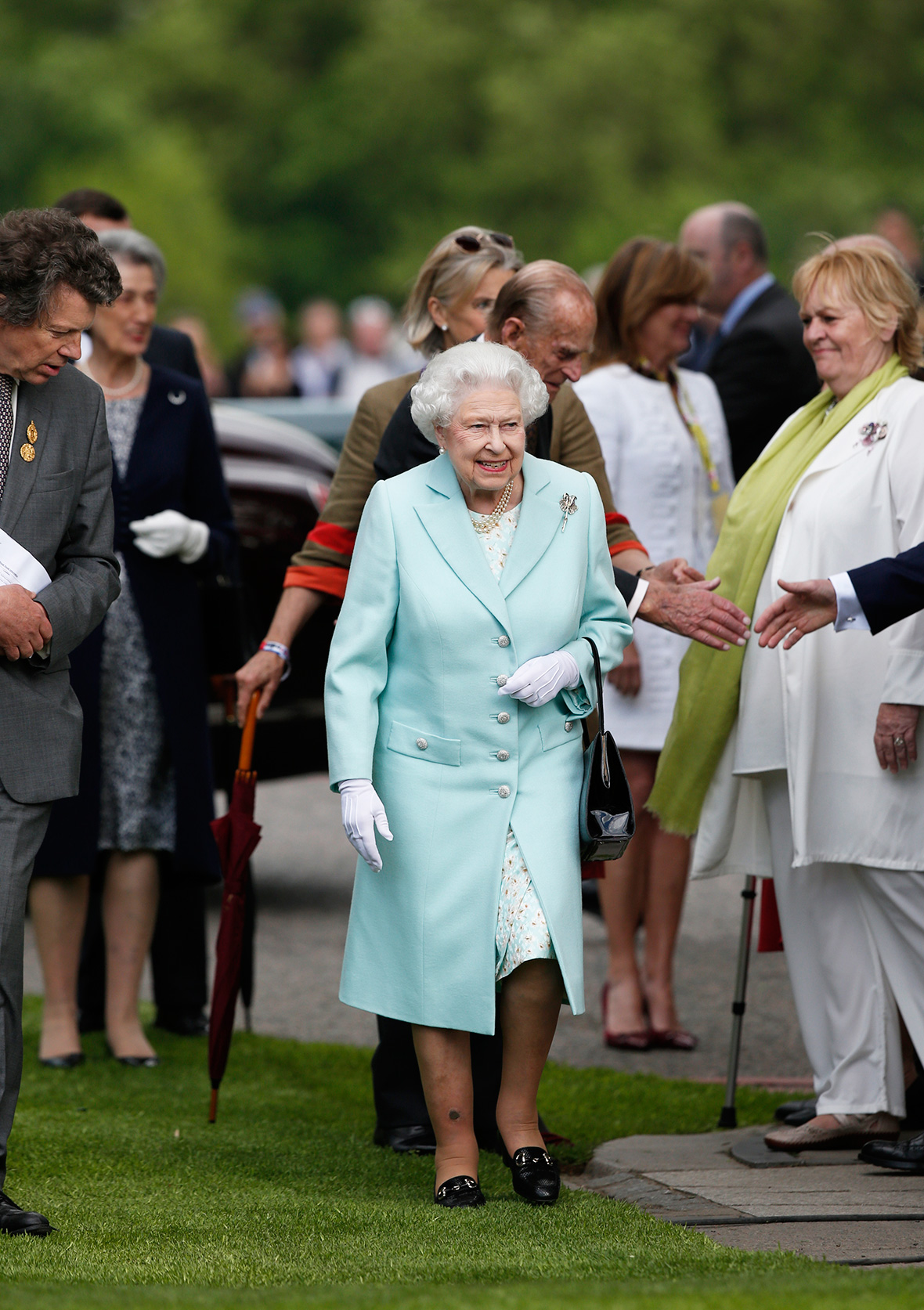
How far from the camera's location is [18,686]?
4.23 meters

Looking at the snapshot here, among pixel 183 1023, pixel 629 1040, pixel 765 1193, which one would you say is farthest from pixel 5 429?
pixel 629 1040

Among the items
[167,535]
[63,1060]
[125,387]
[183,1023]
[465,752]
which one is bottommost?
[63,1060]

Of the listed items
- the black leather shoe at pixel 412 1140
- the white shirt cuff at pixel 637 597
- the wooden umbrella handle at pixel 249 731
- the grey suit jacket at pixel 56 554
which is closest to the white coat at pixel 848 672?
the white shirt cuff at pixel 637 597

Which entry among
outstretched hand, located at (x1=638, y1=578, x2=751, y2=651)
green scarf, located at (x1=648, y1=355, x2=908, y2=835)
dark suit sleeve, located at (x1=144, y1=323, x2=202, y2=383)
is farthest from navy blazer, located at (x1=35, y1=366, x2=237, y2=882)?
outstretched hand, located at (x1=638, y1=578, x2=751, y2=651)

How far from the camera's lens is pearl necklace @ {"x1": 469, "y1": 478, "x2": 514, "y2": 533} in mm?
4543

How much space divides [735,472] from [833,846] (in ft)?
8.79

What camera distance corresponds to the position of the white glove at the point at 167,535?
6.01 metres

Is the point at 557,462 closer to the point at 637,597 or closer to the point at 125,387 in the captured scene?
the point at 637,597

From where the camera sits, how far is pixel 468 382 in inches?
175

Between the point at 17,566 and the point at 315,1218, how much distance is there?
150 centimetres

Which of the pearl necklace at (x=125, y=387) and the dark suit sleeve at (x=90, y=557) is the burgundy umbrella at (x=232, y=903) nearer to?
the dark suit sleeve at (x=90, y=557)

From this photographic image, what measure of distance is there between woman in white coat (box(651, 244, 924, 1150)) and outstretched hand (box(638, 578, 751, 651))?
25 centimetres

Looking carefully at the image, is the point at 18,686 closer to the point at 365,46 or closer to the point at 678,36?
the point at 678,36

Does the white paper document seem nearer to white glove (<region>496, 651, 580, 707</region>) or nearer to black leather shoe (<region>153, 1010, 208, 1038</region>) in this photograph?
white glove (<region>496, 651, 580, 707</region>)
